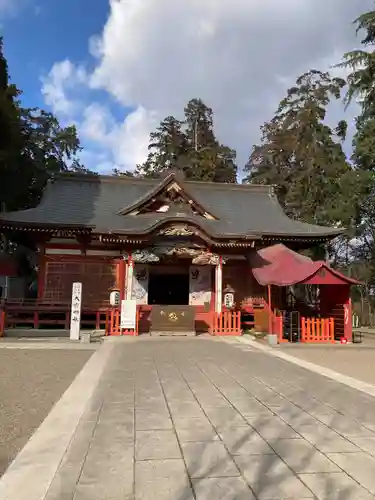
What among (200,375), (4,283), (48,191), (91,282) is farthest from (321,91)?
(200,375)

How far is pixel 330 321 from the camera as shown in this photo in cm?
1385

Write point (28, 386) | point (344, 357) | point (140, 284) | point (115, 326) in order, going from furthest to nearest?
point (140, 284)
point (115, 326)
point (344, 357)
point (28, 386)

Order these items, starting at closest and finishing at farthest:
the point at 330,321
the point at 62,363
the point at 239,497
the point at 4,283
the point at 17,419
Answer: the point at 239,497 < the point at 17,419 < the point at 62,363 < the point at 330,321 < the point at 4,283

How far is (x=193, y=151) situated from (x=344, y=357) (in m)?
33.5

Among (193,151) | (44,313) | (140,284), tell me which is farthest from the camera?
(193,151)

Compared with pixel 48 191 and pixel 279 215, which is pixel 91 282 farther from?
pixel 279 215

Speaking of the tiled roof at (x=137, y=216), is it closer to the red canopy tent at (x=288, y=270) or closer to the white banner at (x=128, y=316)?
the red canopy tent at (x=288, y=270)

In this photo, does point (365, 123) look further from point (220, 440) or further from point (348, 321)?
point (220, 440)

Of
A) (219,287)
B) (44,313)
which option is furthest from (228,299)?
(44,313)

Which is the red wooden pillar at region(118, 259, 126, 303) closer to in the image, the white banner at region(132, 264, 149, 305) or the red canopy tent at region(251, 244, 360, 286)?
the white banner at region(132, 264, 149, 305)

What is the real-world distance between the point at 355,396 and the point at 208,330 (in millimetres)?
10609

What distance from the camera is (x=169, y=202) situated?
19.0 meters

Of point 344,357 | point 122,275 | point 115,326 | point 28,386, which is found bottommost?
point 28,386

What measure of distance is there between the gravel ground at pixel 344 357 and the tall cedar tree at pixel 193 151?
2666 centimetres
